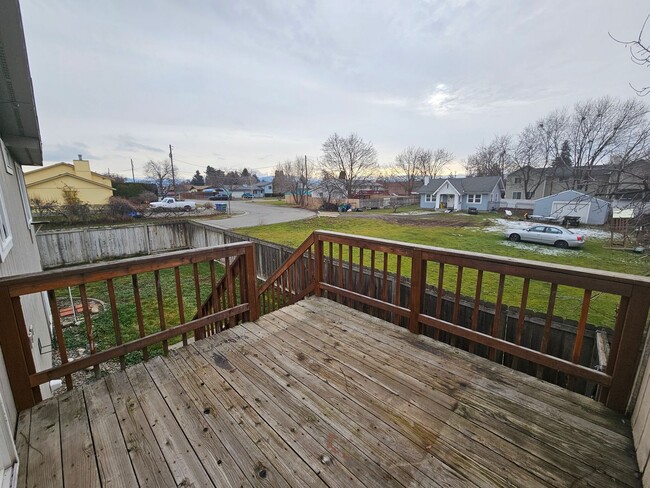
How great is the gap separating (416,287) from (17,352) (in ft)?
9.91

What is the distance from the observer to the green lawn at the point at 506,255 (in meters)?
7.11

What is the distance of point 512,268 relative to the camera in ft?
6.84

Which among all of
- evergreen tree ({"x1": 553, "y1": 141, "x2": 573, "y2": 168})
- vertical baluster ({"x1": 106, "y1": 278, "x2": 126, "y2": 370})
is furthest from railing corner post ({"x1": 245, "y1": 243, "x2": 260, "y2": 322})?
evergreen tree ({"x1": 553, "y1": 141, "x2": 573, "y2": 168})

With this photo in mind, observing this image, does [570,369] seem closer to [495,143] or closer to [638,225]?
[638,225]

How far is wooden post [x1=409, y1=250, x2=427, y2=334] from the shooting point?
2.62 meters

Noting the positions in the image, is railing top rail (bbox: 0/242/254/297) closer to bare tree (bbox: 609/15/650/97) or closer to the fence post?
the fence post

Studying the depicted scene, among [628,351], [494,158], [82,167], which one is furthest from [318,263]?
[494,158]

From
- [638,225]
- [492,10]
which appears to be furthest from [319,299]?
[492,10]

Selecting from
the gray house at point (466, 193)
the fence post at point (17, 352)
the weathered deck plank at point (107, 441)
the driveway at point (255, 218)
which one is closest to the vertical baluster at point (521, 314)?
the weathered deck plank at point (107, 441)

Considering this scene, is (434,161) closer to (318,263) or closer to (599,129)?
(599,129)

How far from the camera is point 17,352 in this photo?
1.76 metres

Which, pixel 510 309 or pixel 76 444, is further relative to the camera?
pixel 510 309

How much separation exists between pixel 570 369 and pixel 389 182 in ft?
175

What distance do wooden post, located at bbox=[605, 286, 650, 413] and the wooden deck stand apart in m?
0.11
